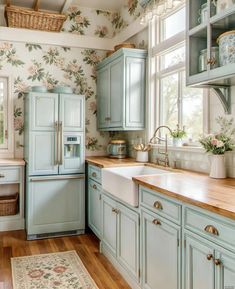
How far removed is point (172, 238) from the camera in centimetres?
185

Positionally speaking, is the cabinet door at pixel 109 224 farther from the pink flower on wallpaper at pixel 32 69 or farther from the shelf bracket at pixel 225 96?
the pink flower on wallpaper at pixel 32 69

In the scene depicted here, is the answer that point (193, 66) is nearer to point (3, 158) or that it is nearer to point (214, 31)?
point (214, 31)

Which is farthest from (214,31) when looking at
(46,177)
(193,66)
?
(46,177)

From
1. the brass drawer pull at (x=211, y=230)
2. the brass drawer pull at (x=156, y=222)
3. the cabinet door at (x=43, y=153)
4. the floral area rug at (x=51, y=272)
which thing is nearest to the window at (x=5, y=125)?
the cabinet door at (x=43, y=153)

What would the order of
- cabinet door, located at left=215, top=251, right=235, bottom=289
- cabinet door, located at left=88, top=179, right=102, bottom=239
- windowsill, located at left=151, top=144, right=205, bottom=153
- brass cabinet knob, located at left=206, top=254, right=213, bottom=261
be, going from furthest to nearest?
cabinet door, located at left=88, top=179, right=102, bottom=239, windowsill, located at left=151, top=144, right=205, bottom=153, brass cabinet knob, located at left=206, top=254, right=213, bottom=261, cabinet door, located at left=215, top=251, right=235, bottom=289

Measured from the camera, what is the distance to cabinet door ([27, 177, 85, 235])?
3.59m

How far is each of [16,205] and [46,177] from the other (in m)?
0.68

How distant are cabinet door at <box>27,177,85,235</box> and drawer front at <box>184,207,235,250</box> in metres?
2.24

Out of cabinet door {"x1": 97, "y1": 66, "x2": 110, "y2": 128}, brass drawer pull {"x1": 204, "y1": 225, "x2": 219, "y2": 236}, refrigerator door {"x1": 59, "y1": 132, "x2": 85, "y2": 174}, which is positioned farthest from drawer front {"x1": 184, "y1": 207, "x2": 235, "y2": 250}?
cabinet door {"x1": 97, "y1": 66, "x2": 110, "y2": 128}

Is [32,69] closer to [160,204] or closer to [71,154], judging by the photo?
[71,154]

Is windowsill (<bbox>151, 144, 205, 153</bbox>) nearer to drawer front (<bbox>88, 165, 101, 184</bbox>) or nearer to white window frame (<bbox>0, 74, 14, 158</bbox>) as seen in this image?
drawer front (<bbox>88, 165, 101, 184</bbox>)

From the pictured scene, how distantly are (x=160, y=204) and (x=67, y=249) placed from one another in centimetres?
173

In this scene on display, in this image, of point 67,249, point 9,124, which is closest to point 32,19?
point 9,124

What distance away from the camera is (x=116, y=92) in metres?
3.69
